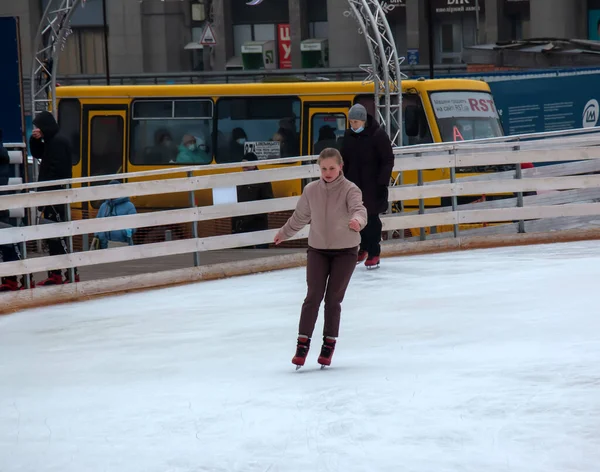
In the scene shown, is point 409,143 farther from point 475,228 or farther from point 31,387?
point 31,387

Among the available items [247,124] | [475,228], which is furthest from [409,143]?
[475,228]

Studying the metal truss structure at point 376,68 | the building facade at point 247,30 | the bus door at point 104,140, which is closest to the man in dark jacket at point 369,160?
the metal truss structure at point 376,68

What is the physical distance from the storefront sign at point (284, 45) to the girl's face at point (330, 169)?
40.0 metres

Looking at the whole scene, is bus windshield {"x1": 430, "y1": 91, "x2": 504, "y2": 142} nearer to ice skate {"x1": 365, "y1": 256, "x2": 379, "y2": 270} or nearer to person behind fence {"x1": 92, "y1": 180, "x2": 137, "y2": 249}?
person behind fence {"x1": 92, "y1": 180, "x2": 137, "y2": 249}

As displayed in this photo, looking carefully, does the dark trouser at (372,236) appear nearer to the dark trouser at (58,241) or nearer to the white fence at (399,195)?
the white fence at (399,195)

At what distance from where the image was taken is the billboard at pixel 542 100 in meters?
27.3

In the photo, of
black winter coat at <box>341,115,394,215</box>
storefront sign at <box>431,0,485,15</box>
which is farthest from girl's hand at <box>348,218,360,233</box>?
storefront sign at <box>431,0,485,15</box>

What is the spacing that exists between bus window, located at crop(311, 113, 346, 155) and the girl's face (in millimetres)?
13134

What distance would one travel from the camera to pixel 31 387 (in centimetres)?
910

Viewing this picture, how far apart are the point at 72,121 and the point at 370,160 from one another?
457 inches

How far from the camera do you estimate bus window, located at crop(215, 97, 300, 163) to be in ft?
73.9

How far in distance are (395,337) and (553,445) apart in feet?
12.5

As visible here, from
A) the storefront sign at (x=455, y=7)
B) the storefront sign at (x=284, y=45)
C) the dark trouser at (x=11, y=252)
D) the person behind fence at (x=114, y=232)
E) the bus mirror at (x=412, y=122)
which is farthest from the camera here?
the storefront sign at (x=284, y=45)

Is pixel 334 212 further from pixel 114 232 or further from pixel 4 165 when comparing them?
pixel 114 232
